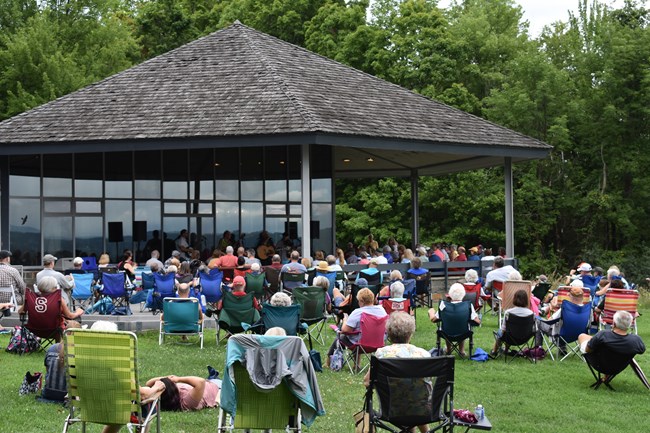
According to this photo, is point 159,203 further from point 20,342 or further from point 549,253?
point 549,253

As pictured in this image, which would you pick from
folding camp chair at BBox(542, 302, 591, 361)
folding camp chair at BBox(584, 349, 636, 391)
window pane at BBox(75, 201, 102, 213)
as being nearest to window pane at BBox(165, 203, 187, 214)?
window pane at BBox(75, 201, 102, 213)

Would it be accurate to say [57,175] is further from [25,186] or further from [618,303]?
[618,303]

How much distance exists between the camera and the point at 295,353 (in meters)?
7.26

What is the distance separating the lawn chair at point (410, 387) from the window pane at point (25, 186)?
18660mm

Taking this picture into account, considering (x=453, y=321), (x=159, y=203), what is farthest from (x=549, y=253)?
(x=453, y=321)

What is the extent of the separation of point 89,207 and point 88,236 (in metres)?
0.74

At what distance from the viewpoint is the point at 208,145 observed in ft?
70.9

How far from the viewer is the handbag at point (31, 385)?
32.2 feet

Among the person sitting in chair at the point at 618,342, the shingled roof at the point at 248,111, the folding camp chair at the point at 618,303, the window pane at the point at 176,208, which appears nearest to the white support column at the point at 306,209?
the shingled roof at the point at 248,111

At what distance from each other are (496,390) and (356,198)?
29924 mm

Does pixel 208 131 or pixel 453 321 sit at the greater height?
pixel 208 131

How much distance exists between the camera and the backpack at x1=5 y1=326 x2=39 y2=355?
511 inches

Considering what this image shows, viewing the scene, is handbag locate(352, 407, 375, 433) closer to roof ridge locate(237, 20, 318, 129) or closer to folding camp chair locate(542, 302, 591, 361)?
folding camp chair locate(542, 302, 591, 361)

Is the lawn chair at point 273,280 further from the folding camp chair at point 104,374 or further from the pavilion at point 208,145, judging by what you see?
the folding camp chair at point 104,374
